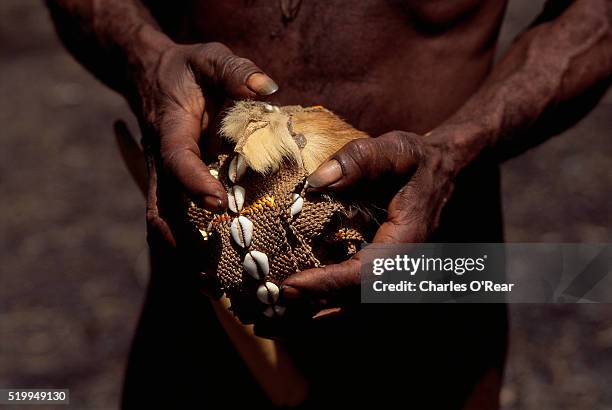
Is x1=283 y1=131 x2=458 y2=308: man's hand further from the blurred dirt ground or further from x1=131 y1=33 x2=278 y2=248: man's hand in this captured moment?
the blurred dirt ground

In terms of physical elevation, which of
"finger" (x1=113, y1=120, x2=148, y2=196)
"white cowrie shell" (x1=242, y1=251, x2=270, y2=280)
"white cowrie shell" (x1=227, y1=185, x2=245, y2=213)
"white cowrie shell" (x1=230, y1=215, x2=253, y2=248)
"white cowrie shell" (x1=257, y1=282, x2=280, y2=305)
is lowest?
"finger" (x1=113, y1=120, x2=148, y2=196)

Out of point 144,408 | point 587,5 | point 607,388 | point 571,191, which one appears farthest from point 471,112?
point 571,191

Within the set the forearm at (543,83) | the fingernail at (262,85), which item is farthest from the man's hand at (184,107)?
the forearm at (543,83)

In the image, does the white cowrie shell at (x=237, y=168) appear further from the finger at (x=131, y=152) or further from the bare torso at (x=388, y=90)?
the finger at (x=131, y=152)

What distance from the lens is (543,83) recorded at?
152 centimetres

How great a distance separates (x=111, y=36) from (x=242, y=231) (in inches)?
23.9

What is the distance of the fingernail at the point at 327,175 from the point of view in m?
1.15

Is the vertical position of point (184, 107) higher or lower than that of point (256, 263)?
higher

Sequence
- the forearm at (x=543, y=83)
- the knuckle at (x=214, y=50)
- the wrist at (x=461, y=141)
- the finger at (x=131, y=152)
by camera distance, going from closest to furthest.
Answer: the knuckle at (x=214, y=50) → the wrist at (x=461, y=141) → the forearm at (x=543, y=83) → the finger at (x=131, y=152)

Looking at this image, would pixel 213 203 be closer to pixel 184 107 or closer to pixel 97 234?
pixel 184 107

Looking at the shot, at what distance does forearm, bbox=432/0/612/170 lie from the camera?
1.48 meters

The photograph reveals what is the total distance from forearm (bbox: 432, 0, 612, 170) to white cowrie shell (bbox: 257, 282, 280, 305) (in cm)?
46

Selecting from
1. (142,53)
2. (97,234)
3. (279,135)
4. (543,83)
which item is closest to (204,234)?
(279,135)

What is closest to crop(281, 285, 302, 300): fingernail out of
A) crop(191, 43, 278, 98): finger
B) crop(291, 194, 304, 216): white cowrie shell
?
crop(291, 194, 304, 216): white cowrie shell
